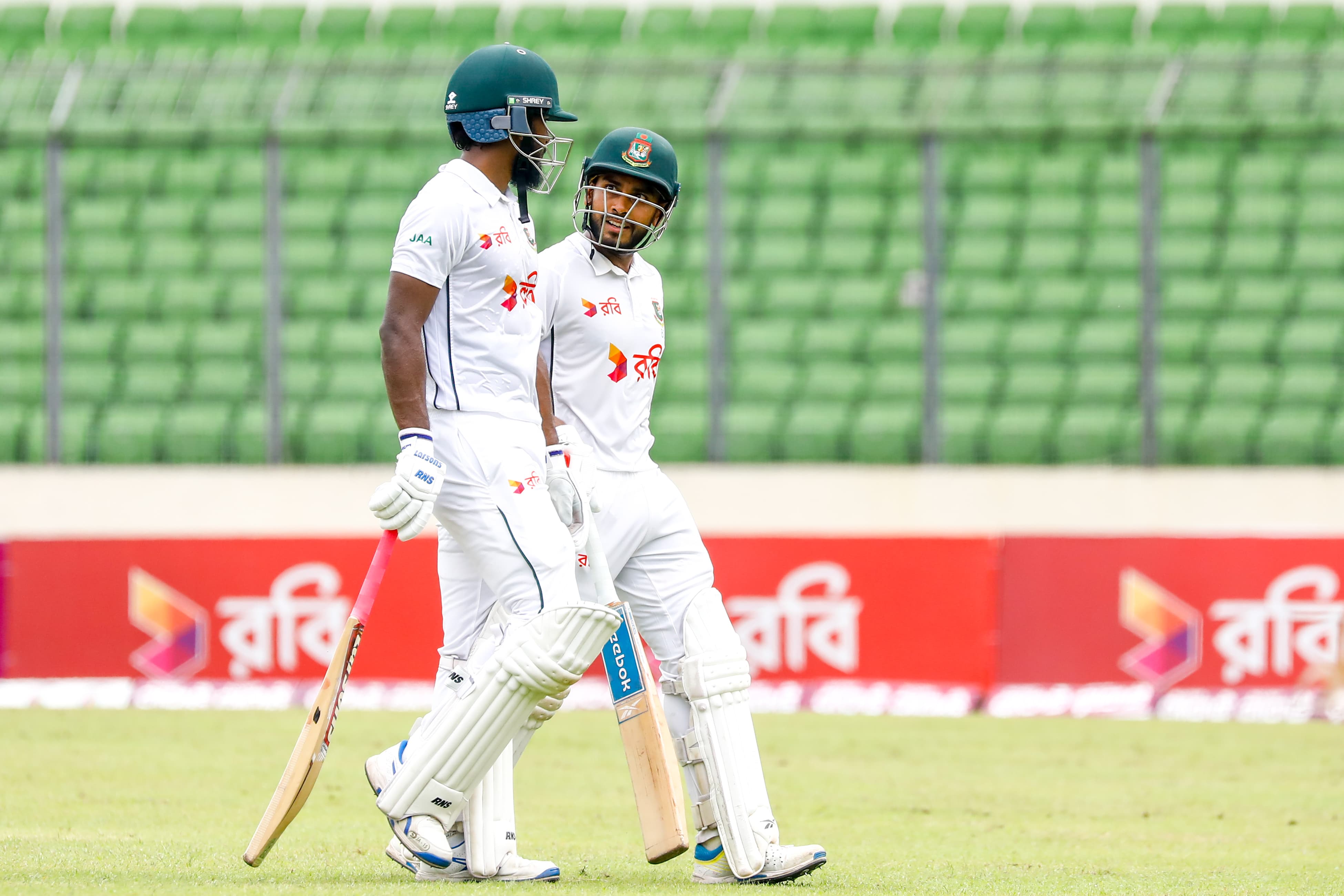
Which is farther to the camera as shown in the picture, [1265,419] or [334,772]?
[1265,419]

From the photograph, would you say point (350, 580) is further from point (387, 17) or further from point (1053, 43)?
point (1053, 43)

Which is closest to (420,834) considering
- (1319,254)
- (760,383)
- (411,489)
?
(411,489)

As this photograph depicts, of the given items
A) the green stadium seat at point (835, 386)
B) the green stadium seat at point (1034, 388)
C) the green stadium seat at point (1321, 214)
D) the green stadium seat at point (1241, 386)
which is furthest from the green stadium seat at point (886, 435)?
the green stadium seat at point (1321, 214)

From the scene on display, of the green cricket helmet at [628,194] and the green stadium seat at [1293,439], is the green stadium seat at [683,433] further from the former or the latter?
the green cricket helmet at [628,194]

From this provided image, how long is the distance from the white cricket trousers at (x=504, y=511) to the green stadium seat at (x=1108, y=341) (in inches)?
350

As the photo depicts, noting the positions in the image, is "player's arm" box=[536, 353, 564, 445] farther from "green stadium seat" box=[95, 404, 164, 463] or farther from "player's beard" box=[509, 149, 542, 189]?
"green stadium seat" box=[95, 404, 164, 463]

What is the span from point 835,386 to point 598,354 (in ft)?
26.0

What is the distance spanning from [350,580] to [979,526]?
4407 millimetres

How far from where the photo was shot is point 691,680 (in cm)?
520

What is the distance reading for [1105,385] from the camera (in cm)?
1301

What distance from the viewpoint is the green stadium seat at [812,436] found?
42.8ft

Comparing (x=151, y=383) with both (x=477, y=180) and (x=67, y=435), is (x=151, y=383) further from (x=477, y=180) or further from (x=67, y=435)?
(x=477, y=180)

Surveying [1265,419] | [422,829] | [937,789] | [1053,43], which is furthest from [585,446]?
[1053,43]

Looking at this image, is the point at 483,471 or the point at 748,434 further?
the point at 748,434
